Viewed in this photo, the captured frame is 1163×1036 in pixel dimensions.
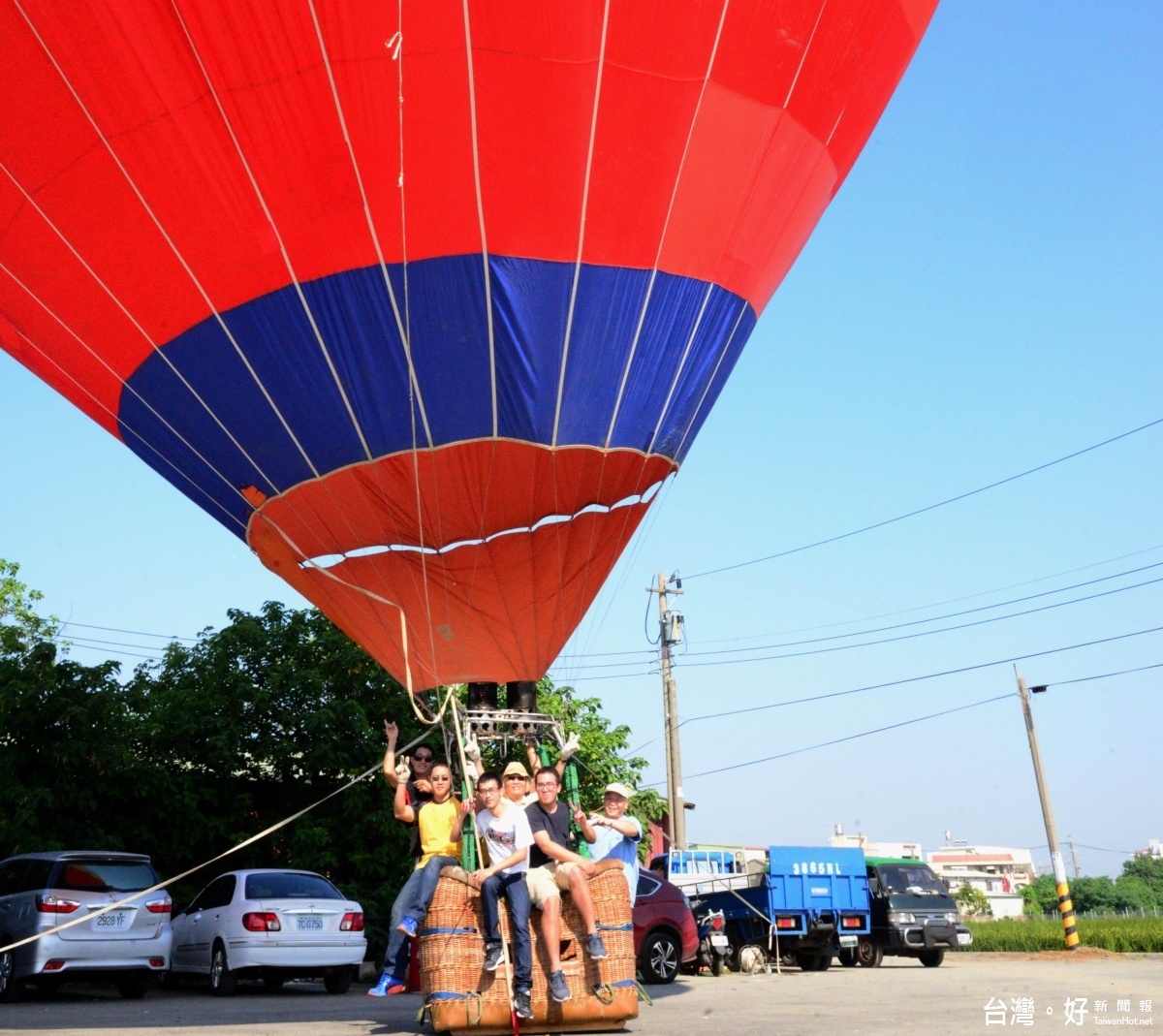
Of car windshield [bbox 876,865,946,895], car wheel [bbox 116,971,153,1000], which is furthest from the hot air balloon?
car windshield [bbox 876,865,946,895]

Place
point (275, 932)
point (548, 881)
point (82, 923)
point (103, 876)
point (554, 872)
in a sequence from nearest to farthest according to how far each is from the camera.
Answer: point (548, 881)
point (554, 872)
point (82, 923)
point (103, 876)
point (275, 932)

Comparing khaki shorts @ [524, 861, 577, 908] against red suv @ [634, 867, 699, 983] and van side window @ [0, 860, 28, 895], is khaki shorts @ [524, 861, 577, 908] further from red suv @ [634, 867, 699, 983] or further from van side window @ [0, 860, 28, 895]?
van side window @ [0, 860, 28, 895]

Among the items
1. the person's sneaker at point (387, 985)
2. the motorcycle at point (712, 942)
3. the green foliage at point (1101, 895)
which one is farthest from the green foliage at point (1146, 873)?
the person's sneaker at point (387, 985)

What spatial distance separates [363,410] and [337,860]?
28.2 feet

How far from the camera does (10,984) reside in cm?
1192

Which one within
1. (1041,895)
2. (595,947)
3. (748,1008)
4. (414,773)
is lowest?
(748,1008)

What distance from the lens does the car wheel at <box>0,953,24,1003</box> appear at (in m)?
11.9

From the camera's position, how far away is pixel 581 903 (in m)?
8.02

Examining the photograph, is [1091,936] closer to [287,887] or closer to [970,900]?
[287,887]

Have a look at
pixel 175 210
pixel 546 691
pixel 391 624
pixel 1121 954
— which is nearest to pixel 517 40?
pixel 175 210

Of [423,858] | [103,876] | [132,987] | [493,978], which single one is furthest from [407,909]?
[132,987]

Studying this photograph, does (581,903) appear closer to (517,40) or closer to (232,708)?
(517,40)

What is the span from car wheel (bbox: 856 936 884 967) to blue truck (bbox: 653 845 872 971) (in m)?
0.50

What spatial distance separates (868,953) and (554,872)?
38.4 ft
